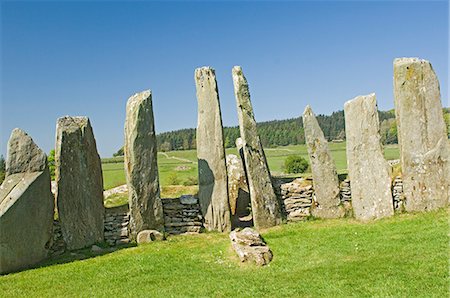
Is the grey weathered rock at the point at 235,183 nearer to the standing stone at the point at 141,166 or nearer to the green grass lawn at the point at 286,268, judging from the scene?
the green grass lawn at the point at 286,268

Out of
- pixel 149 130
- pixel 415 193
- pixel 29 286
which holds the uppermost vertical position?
pixel 149 130

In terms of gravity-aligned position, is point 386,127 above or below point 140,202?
above

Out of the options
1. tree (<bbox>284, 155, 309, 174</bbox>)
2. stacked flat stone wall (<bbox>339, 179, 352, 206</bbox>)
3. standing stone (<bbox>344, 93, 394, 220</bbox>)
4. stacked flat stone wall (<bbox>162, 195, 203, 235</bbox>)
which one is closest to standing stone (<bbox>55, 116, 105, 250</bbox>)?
stacked flat stone wall (<bbox>162, 195, 203, 235</bbox>)

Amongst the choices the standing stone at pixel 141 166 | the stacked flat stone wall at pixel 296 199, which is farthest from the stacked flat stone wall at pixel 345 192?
the standing stone at pixel 141 166

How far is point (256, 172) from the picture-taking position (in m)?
13.9

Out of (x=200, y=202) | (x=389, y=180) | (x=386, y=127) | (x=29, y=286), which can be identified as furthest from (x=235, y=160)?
(x=386, y=127)

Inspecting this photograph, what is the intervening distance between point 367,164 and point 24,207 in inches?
381

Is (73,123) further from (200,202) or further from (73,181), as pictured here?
(200,202)

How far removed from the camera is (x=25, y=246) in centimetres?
1134

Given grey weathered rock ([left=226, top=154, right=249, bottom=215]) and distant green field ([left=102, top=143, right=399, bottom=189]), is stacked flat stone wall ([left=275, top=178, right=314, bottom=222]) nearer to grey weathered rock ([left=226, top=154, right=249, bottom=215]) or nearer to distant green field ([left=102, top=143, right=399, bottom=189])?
grey weathered rock ([left=226, top=154, right=249, bottom=215])

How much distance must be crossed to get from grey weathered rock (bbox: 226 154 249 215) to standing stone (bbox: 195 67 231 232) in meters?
1.10

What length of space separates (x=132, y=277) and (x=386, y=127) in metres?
25.5

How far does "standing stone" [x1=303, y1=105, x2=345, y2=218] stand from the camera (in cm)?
A: 1427

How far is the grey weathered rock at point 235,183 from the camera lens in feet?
50.5
